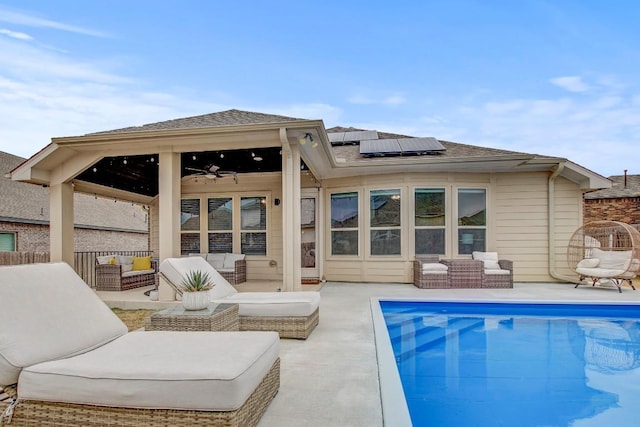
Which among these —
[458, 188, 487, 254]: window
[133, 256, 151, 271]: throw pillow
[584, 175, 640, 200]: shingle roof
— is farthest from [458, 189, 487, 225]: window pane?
[133, 256, 151, 271]: throw pillow

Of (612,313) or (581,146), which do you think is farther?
(581,146)

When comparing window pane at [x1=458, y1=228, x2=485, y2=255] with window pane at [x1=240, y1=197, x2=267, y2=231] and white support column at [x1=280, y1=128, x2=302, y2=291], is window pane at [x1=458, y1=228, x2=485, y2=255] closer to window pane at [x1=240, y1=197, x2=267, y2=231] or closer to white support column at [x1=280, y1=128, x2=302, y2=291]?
white support column at [x1=280, y1=128, x2=302, y2=291]

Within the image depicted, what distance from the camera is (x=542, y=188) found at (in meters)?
8.19

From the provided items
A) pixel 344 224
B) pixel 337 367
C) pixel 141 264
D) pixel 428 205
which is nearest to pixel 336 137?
pixel 344 224

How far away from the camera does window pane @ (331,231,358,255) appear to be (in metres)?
8.67

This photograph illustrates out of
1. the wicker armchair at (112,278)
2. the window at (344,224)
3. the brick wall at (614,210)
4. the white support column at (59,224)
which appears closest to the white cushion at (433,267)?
the window at (344,224)

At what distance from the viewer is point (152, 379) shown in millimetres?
1771

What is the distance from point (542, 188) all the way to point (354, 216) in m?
4.28

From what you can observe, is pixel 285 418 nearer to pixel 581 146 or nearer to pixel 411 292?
pixel 411 292

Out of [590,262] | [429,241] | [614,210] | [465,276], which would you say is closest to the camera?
[465,276]

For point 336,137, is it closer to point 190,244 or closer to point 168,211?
point 190,244

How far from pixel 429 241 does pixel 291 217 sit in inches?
165

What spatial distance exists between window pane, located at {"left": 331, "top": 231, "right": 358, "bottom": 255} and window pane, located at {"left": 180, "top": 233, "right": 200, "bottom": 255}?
3601mm

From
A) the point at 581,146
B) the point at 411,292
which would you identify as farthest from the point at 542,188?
the point at 581,146
